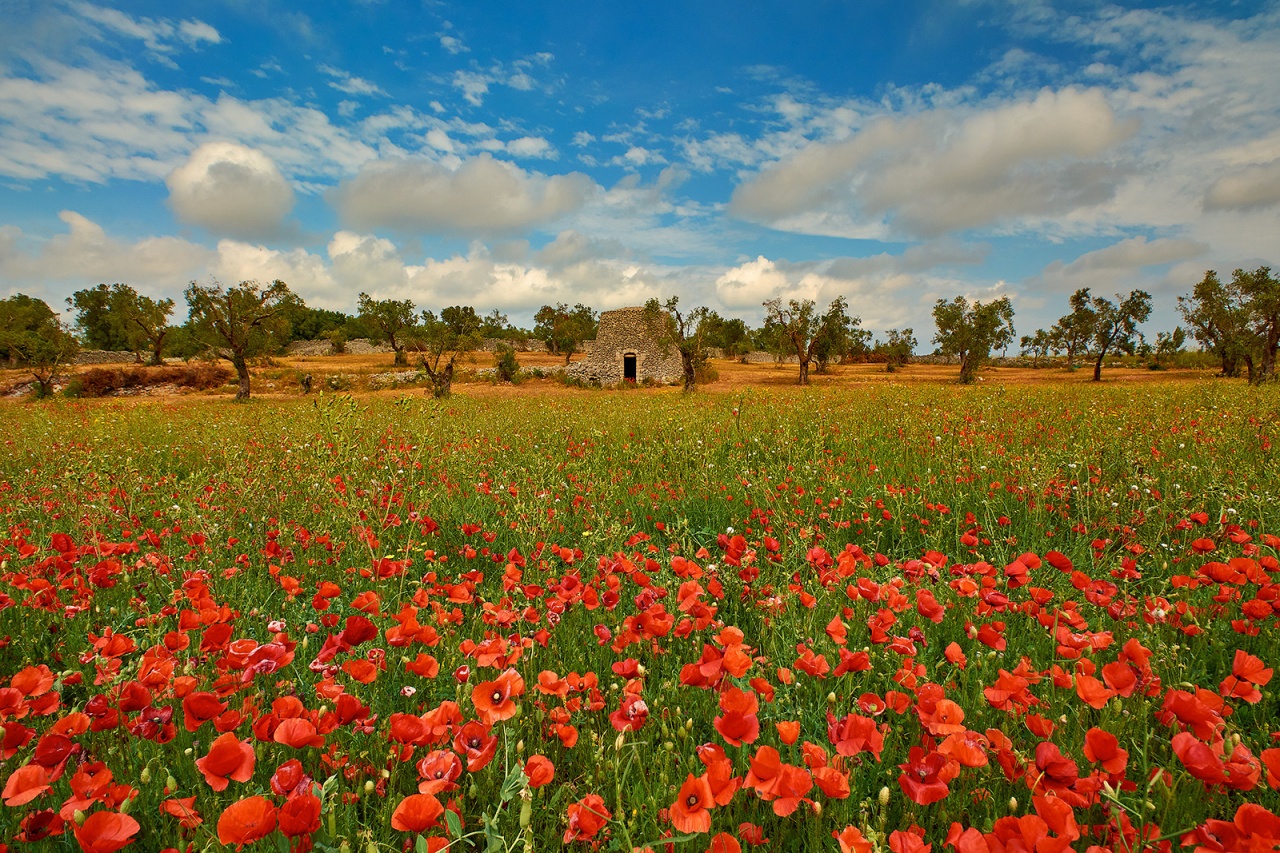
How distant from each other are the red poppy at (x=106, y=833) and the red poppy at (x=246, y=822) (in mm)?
190

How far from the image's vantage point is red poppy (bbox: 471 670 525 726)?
135 centimetres

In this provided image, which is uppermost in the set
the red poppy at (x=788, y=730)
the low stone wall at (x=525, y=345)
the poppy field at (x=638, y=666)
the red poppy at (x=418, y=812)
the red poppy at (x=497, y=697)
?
the low stone wall at (x=525, y=345)

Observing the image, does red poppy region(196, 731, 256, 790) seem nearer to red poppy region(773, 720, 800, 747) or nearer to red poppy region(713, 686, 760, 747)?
red poppy region(713, 686, 760, 747)

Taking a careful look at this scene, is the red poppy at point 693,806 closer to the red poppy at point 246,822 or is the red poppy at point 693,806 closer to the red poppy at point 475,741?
the red poppy at point 475,741

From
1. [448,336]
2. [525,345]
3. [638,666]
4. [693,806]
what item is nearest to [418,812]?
[693,806]

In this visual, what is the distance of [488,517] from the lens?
15.0ft

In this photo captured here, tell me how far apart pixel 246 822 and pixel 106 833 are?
0.28 metres

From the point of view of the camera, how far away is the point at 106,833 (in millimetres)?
1045

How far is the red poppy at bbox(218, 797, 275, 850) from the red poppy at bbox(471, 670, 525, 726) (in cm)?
43

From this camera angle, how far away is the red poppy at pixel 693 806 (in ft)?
3.58

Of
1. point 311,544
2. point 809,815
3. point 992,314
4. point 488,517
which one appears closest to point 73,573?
point 311,544

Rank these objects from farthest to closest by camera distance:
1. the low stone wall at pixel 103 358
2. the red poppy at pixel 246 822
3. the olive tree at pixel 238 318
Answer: the low stone wall at pixel 103 358 → the olive tree at pixel 238 318 → the red poppy at pixel 246 822

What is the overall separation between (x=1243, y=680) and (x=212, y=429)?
1277cm

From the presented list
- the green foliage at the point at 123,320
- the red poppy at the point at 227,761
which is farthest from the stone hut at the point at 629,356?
the red poppy at the point at 227,761
